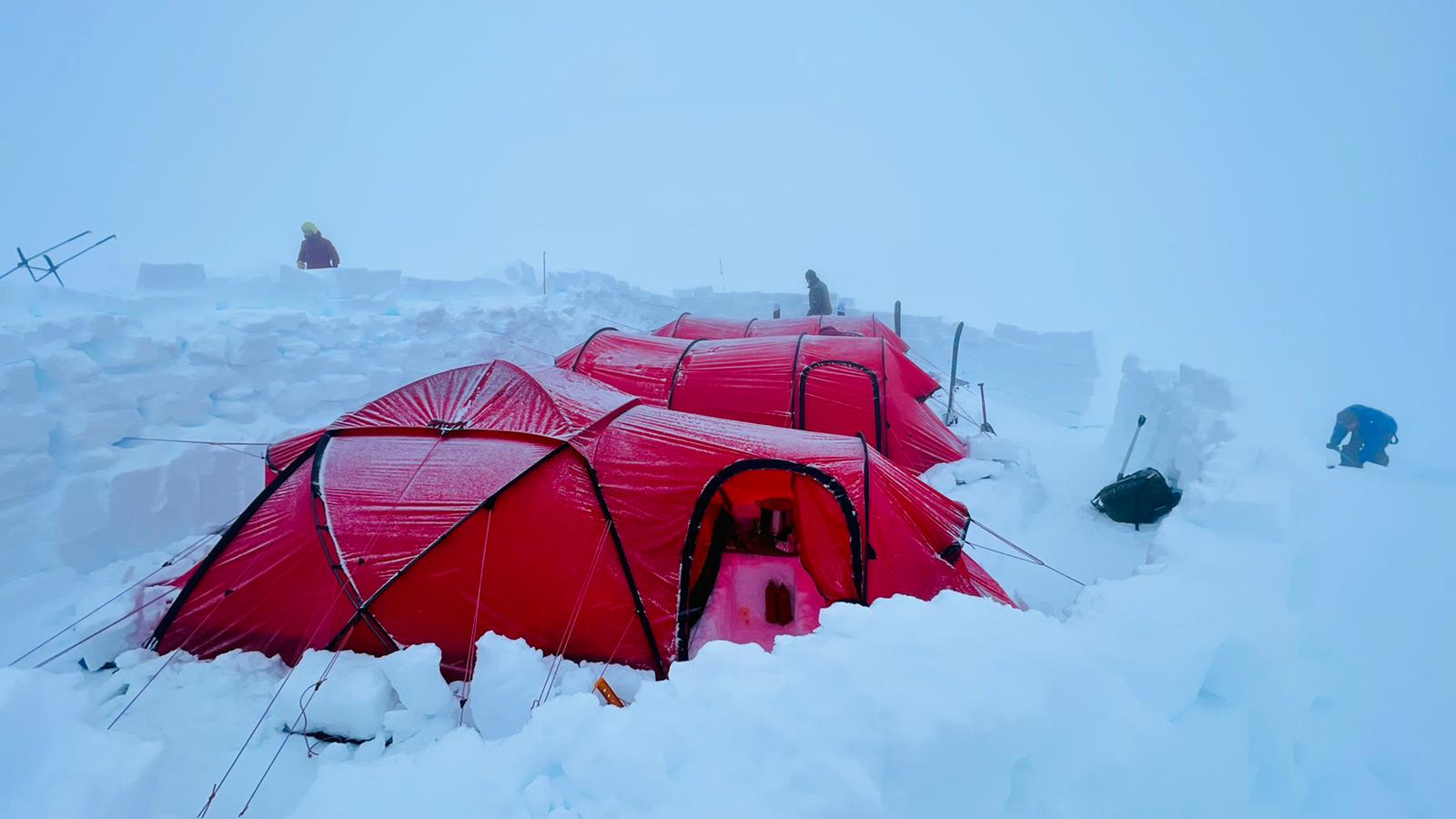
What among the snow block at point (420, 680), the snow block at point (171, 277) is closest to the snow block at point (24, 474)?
the snow block at point (171, 277)

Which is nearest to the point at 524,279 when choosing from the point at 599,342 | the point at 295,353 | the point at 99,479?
the point at 599,342

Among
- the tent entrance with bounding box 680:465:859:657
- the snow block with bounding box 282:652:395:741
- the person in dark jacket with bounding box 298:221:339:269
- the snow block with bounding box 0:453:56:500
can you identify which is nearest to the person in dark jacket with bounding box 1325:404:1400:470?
the tent entrance with bounding box 680:465:859:657

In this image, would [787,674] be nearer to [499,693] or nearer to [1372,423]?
[499,693]

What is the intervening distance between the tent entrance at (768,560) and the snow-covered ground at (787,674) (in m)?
0.78

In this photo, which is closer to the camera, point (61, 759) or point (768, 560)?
point (61, 759)

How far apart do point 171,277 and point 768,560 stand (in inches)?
251

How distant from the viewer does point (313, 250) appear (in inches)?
308

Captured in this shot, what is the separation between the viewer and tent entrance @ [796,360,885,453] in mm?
5996

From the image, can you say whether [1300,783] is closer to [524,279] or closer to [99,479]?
[99,479]

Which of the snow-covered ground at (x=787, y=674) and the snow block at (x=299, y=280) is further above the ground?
the snow block at (x=299, y=280)

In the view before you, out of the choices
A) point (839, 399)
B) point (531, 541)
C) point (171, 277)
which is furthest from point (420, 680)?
point (171, 277)

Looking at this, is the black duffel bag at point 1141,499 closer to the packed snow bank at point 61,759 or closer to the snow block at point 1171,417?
the snow block at point 1171,417

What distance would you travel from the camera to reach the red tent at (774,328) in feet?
29.0

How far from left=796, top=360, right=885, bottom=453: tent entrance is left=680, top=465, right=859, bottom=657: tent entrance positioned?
1.97 m
